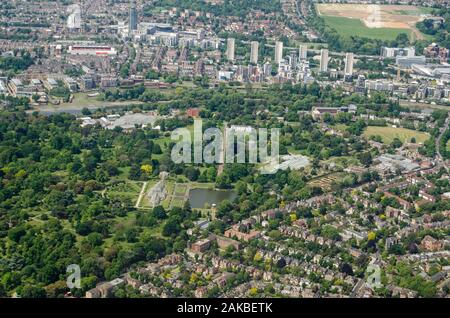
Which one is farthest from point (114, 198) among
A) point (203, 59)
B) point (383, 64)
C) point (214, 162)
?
point (383, 64)

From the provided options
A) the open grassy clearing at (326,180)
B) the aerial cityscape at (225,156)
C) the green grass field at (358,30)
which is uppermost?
the green grass field at (358,30)

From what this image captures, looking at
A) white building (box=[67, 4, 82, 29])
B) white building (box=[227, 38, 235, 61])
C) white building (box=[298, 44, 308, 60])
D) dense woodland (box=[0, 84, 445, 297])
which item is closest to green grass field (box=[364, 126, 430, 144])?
dense woodland (box=[0, 84, 445, 297])

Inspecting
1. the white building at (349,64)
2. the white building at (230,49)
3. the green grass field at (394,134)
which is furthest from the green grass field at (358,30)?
the green grass field at (394,134)

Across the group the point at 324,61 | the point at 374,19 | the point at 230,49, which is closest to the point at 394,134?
the point at 324,61

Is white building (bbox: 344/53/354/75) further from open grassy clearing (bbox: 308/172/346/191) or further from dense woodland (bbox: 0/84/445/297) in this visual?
open grassy clearing (bbox: 308/172/346/191)

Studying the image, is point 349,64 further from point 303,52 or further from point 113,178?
point 113,178

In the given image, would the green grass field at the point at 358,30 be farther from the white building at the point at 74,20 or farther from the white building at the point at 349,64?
the white building at the point at 74,20
